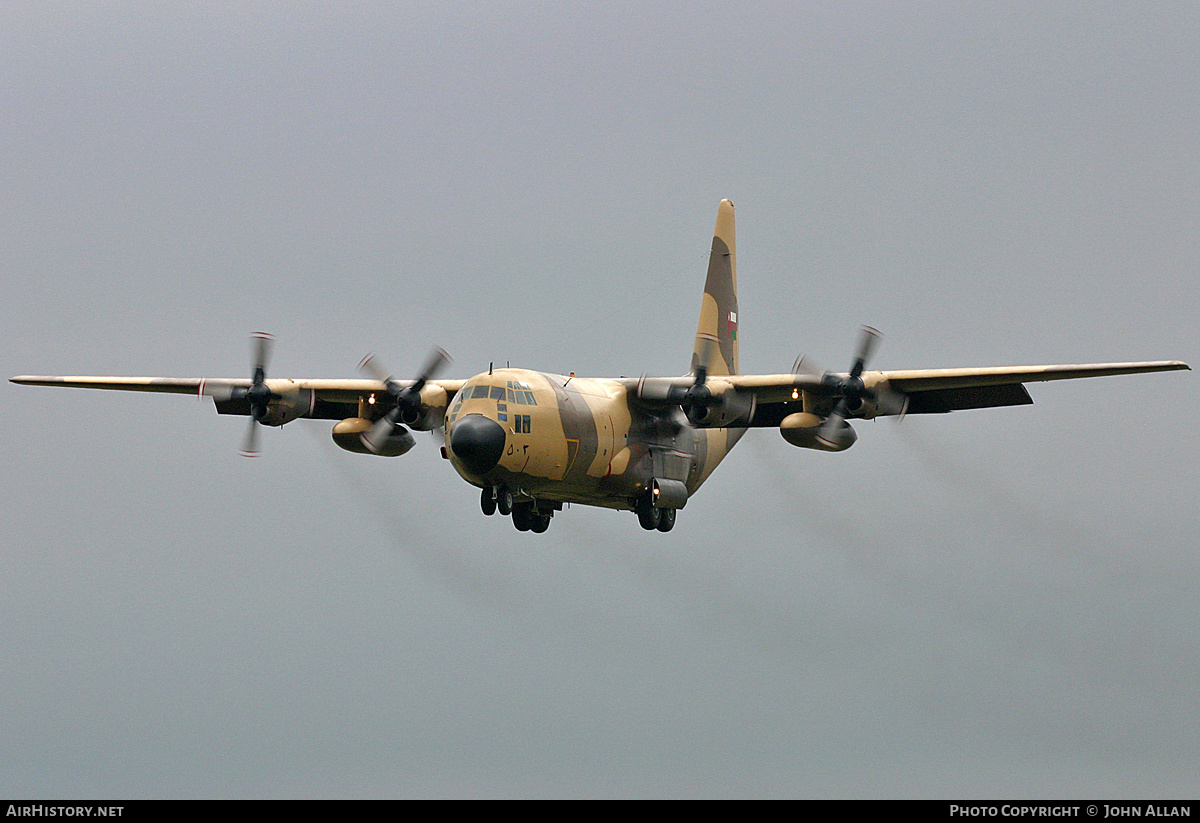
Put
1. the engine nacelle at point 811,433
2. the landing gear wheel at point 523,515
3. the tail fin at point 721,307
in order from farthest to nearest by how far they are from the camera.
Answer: the tail fin at point 721,307, the landing gear wheel at point 523,515, the engine nacelle at point 811,433

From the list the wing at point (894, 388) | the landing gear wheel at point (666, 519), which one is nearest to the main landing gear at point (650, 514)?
the landing gear wheel at point (666, 519)

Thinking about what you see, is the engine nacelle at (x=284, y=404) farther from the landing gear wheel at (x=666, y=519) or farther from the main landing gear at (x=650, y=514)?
the landing gear wheel at (x=666, y=519)

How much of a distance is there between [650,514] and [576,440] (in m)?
2.84

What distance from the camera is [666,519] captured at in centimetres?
3238

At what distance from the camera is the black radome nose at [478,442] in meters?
28.1

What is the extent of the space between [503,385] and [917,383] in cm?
766

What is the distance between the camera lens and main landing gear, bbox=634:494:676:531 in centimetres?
3183

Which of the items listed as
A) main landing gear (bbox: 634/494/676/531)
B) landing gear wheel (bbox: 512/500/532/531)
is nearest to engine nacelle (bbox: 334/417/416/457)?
landing gear wheel (bbox: 512/500/532/531)

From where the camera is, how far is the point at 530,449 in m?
29.0

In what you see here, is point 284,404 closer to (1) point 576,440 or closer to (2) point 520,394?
(2) point 520,394

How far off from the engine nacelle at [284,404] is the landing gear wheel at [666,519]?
7.56 m
